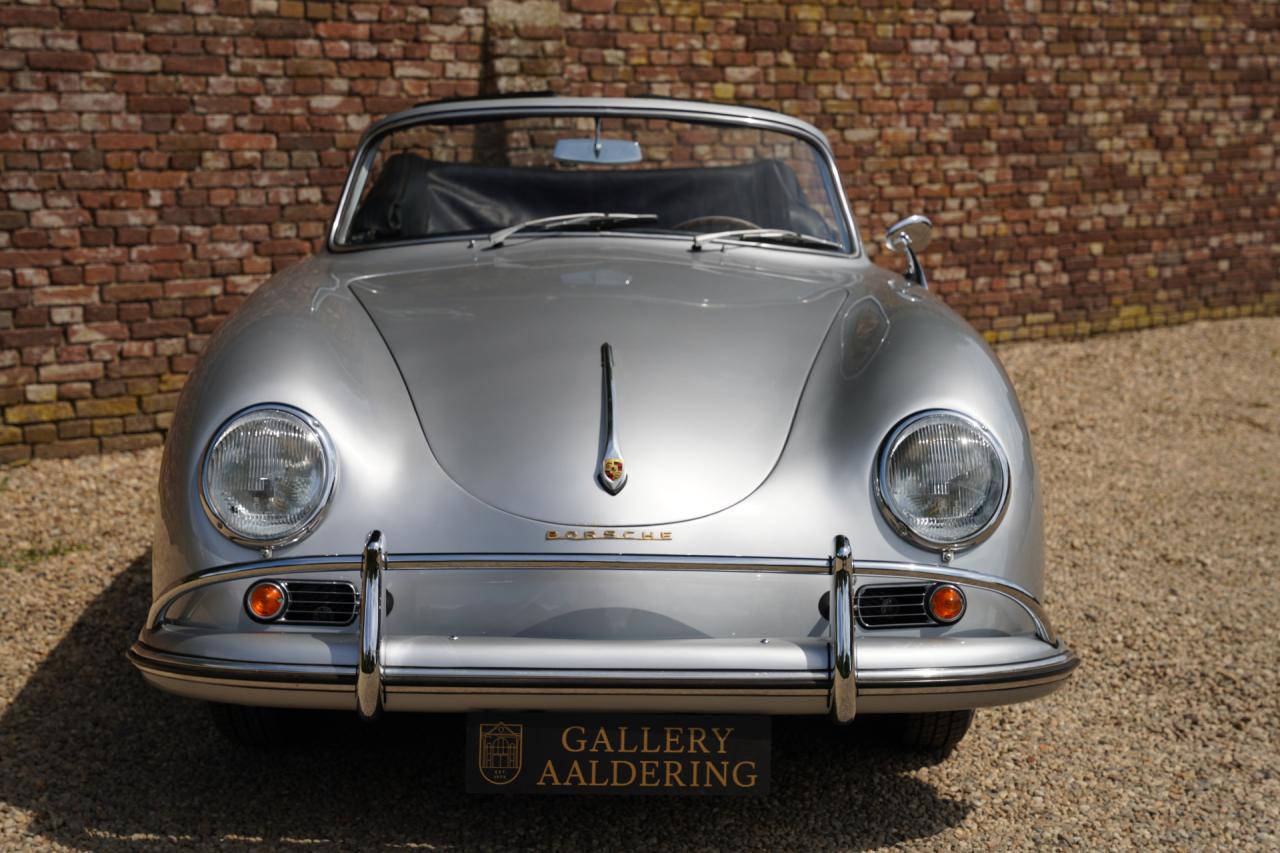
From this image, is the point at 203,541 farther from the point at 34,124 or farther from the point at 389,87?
the point at 389,87

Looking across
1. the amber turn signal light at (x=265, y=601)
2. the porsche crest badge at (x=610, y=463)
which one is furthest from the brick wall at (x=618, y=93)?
the porsche crest badge at (x=610, y=463)

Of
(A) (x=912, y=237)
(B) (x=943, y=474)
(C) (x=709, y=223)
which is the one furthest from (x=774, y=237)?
(B) (x=943, y=474)

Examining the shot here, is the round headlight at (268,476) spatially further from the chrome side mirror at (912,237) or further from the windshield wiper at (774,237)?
the chrome side mirror at (912,237)

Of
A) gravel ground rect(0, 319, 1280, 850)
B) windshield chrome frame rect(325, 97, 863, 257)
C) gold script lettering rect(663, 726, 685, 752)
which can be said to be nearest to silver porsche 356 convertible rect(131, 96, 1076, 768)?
gold script lettering rect(663, 726, 685, 752)

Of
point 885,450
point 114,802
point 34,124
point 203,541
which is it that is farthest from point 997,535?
point 34,124

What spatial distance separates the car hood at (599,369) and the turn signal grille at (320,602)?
29 centimetres

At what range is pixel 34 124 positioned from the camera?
18.4 ft

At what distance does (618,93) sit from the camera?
7.09m

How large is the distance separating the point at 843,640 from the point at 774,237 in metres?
1.66

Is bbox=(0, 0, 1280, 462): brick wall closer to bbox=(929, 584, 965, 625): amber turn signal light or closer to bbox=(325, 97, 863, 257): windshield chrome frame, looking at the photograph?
bbox=(325, 97, 863, 257): windshield chrome frame

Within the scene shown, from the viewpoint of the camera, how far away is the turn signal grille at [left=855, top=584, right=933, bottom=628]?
7.77 ft

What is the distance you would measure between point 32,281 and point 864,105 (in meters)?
4.70

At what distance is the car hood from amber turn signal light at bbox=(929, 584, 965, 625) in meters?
0.38

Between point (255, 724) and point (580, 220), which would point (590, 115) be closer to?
point (580, 220)
